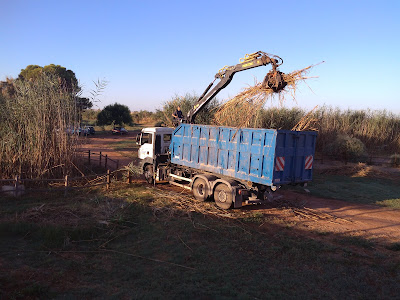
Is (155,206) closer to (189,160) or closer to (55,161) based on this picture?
(189,160)

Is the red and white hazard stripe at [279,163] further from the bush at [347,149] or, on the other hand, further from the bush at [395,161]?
the bush at [395,161]

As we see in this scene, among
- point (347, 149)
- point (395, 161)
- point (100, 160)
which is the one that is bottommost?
point (100, 160)

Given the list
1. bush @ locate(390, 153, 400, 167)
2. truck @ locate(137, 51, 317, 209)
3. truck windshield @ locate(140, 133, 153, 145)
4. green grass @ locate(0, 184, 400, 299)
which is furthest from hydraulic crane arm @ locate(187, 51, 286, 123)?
bush @ locate(390, 153, 400, 167)

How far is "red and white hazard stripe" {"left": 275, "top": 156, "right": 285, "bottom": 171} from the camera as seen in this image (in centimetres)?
842

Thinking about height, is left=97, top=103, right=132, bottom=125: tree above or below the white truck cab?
above

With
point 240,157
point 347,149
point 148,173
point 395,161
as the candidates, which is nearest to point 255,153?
point 240,157

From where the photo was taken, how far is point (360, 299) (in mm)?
4672

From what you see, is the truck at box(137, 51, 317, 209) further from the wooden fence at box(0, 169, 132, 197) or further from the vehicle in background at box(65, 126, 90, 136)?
the vehicle in background at box(65, 126, 90, 136)

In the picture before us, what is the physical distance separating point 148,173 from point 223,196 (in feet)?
15.1

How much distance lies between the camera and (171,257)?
5.86 metres

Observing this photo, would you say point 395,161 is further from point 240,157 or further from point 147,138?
point 147,138

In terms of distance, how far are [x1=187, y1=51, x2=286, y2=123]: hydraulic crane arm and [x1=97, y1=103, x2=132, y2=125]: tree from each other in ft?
120

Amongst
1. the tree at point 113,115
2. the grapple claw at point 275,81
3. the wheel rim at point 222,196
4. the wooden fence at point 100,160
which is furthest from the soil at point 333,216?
the tree at point 113,115

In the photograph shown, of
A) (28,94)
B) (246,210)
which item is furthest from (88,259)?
(28,94)
